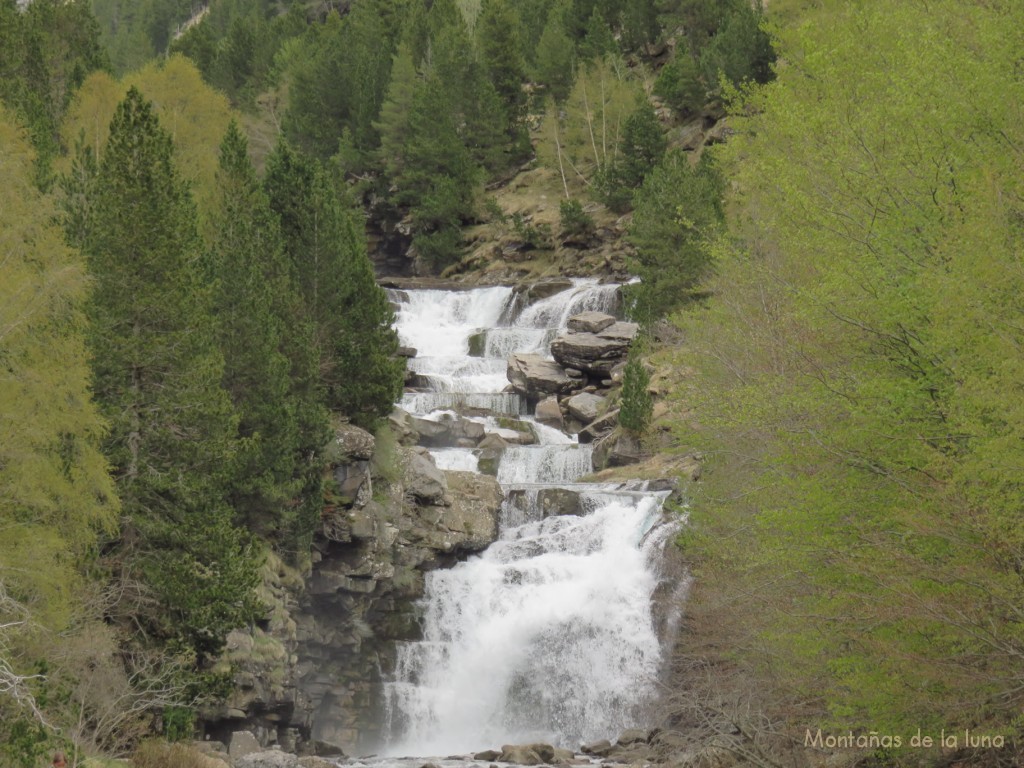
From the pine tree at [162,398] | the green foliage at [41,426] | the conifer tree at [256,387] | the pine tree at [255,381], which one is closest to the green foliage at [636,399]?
the conifer tree at [256,387]

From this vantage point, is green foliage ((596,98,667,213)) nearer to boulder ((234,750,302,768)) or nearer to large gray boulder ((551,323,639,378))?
large gray boulder ((551,323,639,378))

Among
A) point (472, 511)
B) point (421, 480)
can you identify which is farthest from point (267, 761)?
point (472, 511)

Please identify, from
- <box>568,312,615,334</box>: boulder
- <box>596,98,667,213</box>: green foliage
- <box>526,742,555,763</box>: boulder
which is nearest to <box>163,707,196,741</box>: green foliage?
<box>526,742,555,763</box>: boulder

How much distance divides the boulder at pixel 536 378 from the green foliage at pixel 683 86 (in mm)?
22973

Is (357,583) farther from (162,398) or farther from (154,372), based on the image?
(154,372)

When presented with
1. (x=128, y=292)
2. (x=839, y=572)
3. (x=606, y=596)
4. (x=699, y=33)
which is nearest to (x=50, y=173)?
(x=128, y=292)

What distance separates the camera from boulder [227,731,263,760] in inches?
795

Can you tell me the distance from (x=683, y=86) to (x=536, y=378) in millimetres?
24693

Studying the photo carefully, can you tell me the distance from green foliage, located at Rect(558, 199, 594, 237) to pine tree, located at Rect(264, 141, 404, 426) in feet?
82.0

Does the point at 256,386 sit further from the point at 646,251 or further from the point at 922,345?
the point at 646,251

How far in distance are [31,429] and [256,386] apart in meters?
8.76

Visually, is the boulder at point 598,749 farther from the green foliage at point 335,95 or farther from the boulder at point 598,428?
the green foliage at point 335,95

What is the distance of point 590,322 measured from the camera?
4222cm

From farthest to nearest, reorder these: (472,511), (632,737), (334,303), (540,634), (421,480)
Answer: (472,511), (421,480), (334,303), (540,634), (632,737)
